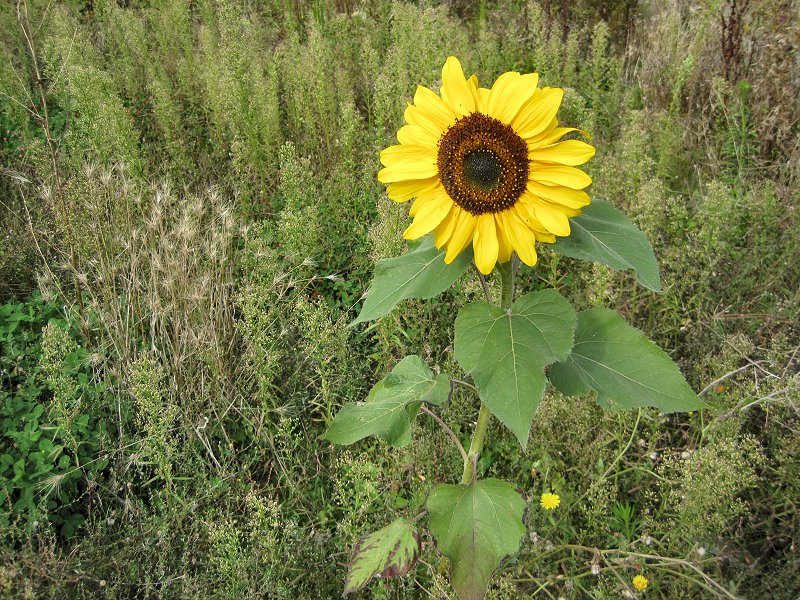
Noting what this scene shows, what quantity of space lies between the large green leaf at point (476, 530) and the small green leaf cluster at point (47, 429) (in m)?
1.54

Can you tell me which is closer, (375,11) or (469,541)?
(469,541)

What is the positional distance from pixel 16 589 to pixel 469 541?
151cm

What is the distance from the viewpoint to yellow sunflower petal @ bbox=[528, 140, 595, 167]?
127cm

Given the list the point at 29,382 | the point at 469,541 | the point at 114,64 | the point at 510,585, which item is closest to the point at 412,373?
the point at 469,541

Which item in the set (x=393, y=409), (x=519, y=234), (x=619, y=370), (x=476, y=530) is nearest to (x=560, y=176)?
(x=519, y=234)

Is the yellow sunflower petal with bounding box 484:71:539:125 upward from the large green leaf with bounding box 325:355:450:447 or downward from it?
upward

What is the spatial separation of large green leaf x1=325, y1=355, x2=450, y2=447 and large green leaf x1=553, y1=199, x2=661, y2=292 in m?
0.48

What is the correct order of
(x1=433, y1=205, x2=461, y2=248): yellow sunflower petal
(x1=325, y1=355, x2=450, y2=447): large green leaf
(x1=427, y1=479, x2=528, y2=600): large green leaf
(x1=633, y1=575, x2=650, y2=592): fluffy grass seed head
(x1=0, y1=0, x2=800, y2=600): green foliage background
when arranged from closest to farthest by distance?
(x1=433, y1=205, x2=461, y2=248): yellow sunflower petal → (x1=427, y1=479, x2=528, y2=600): large green leaf → (x1=325, y1=355, x2=450, y2=447): large green leaf → (x1=633, y1=575, x2=650, y2=592): fluffy grass seed head → (x1=0, y1=0, x2=800, y2=600): green foliage background

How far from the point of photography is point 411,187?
1379 mm

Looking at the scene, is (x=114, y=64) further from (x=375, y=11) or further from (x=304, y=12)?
(x=375, y=11)

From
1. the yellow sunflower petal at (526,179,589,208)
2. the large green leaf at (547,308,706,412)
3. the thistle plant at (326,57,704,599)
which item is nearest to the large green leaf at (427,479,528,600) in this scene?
the thistle plant at (326,57,704,599)

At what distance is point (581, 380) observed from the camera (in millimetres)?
1487

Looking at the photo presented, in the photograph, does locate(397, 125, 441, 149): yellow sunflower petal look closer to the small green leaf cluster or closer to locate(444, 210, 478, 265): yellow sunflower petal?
locate(444, 210, 478, 265): yellow sunflower petal

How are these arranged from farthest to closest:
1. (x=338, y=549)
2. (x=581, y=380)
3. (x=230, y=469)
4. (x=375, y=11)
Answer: (x=375, y=11)
(x=230, y=469)
(x=338, y=549)
(x=581, y=380)
